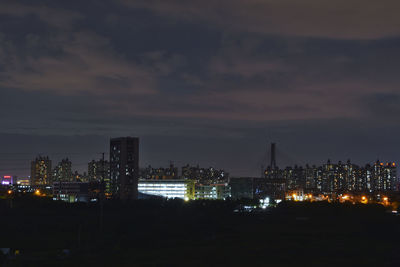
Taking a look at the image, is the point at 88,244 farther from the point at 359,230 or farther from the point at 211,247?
the point at 359,230

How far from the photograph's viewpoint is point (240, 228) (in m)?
66.5

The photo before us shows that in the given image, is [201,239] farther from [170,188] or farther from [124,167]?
[170,188]

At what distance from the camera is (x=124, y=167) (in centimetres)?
16225

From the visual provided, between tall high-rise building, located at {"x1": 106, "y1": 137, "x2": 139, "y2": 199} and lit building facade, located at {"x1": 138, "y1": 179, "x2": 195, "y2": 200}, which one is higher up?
tall high-rise building, located at {"x1": 106, "y1": 137, "x2": 139, "y2": 199}

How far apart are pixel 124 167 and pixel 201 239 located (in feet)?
362

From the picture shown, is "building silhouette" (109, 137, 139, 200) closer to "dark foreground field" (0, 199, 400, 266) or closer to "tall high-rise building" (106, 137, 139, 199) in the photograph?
"tall high-rise building" (106, 137, 139, 199)

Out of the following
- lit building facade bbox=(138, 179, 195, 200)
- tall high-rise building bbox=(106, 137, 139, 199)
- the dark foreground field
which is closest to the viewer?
the dark foreground field

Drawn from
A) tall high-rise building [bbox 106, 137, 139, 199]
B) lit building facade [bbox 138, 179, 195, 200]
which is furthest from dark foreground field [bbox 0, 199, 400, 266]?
lit building facade [bbox 138, 179, 195, 200]

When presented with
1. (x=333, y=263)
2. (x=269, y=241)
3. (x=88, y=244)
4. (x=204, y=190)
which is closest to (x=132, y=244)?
(x=88, y=244)

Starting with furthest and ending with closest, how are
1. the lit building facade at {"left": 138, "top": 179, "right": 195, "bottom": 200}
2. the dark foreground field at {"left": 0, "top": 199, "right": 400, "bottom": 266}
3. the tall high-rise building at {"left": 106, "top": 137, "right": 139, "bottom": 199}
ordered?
the lit building facade at {"left": 138, "top": 179, "right": 195, "bottom": 200}, the tall high-rise building at {"left": 106, "top": 137, "right": 139, "bottom": 199}, the dark foreground field at {"left": 0, "top": 199, "right": 400, "bottom": 266}

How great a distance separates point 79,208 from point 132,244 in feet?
171

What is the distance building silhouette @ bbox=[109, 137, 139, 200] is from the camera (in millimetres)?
158500

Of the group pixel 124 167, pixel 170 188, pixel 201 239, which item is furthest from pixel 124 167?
pixel 201 239

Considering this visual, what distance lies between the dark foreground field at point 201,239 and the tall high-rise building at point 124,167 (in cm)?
6334
